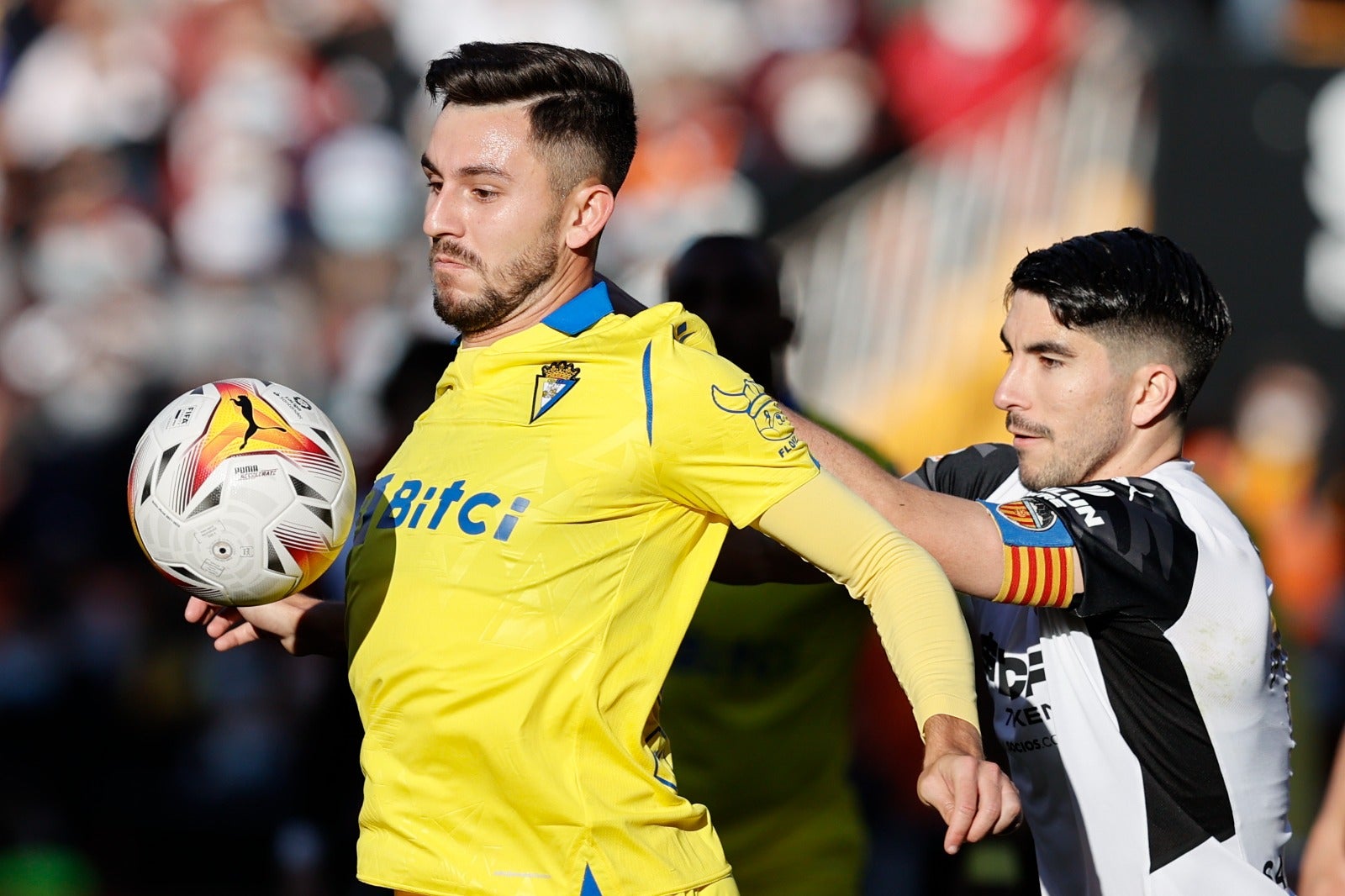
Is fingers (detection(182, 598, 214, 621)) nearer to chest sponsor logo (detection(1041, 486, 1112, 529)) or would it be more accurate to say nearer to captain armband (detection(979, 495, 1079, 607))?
captain armband (detection(979, 495, 1079, 607))

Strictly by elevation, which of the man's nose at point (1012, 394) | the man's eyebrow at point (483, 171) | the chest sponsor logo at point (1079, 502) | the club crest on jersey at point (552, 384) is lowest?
the chest sponsor logo at point (1079, 502)

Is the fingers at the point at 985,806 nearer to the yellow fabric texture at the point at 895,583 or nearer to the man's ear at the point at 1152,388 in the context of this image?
the yellow fabric texture at the point at 895,583

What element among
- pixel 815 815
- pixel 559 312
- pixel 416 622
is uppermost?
pixel 559 312

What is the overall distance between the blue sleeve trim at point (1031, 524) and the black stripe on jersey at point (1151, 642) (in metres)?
0.02

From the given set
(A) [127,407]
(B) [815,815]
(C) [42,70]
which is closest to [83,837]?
(A) [127,407]

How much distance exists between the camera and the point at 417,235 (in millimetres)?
10359

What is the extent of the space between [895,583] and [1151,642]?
0.68 meters

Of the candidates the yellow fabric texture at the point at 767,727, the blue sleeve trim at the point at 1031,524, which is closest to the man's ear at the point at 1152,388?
the blue sleeve trim at the point at 1031,524

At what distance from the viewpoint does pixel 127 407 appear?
9.77 metres

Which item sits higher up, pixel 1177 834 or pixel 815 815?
pixel 1177 834

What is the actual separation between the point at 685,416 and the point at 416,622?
0.59m

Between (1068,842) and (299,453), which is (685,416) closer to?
(299,453)

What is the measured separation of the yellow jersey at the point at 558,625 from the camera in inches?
105

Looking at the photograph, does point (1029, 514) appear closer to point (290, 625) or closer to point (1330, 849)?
point (1330, 849)
